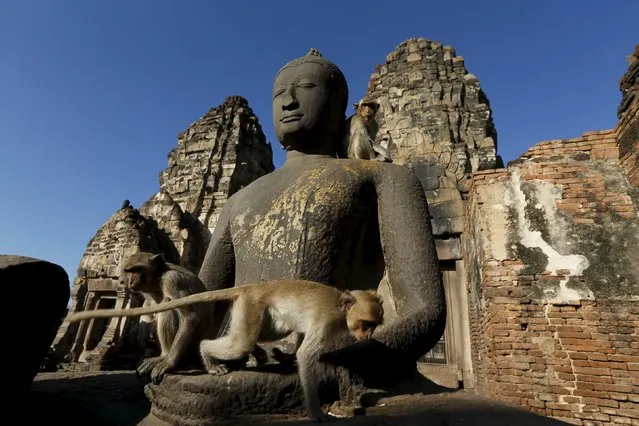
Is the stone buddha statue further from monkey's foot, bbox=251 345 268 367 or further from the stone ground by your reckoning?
monkey's foot, bbox=251 345 268 367

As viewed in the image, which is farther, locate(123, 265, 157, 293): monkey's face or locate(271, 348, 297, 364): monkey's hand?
locate(123, 265, 157, 293): monkey's face

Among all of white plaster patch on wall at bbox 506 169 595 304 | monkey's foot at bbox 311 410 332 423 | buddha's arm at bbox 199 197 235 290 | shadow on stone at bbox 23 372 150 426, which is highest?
white plaster patch on wall at bbox 506 169 595 304

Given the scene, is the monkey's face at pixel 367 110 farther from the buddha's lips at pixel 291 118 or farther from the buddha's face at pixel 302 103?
the buddha's lips at pixel 291 118

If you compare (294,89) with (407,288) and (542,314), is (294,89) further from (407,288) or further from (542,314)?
(542,314)

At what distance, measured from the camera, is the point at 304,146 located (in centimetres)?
291

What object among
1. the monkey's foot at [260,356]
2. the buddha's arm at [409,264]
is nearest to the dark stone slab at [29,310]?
the monkey's foot at [260,356]

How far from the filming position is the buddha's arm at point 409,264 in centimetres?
191

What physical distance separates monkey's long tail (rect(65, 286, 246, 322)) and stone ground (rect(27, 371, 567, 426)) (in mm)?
538

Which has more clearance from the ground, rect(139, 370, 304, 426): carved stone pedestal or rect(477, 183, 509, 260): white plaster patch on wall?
rect(477, 183, 509, 260): white plaster patch on wall

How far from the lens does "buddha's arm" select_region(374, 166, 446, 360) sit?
191 centimetres

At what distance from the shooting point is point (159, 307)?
5.94 feet

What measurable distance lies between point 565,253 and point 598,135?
8.52ft

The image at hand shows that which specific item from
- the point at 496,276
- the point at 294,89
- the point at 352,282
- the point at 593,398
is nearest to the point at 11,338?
the point at 352,282

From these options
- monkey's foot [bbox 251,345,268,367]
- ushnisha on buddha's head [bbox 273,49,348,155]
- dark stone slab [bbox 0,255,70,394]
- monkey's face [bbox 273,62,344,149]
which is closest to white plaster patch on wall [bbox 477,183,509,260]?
ushnisha on buddha's head [bbox 273,49,348,155]
